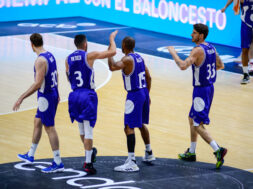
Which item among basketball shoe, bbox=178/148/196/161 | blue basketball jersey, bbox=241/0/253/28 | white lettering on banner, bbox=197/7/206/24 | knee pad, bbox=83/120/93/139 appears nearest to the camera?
knee pad, bbox=83/120/93/139

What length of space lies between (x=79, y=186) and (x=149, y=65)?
7.89 m

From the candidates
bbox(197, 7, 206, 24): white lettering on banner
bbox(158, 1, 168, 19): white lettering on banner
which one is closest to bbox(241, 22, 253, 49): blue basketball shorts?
bbox(197, 7, 206, 24): white lettering on banner

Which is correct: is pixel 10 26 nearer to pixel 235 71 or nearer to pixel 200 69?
pixel 235 71

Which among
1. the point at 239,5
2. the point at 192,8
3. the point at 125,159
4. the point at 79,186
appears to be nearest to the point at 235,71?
the point at 239,5

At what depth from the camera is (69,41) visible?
696 inches

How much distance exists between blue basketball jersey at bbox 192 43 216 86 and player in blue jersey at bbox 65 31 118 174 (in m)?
1.23

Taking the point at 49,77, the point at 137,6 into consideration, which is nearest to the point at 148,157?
the point at 49,77

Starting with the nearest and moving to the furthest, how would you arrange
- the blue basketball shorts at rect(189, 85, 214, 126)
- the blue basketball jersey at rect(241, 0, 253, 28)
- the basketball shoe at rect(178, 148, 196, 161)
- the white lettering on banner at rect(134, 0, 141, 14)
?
the blue basketball shorts at rect(189, 85, 214, 126), the basketball shoe at rect(178, 148, 196, 161), the blue basketball jersey at rect(241, 0, 253, 28), the white lettering on banner at rect(134, 0, 141, 14)

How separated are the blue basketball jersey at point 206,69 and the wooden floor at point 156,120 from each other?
122 centimetres

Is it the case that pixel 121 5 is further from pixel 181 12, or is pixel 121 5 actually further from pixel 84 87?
pixel 84 87

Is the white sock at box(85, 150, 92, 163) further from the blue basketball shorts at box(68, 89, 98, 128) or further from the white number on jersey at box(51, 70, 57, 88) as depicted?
the white number on jersey at box(51, 70, 57, 88)

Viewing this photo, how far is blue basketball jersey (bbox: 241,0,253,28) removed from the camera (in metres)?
13.0

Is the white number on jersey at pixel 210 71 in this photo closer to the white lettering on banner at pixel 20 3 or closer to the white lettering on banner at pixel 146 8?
the white lettering on banner at pixel 146 8

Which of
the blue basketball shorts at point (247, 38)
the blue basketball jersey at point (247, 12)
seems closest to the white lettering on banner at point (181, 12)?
the blue basketball jersey at point (247, 12)
